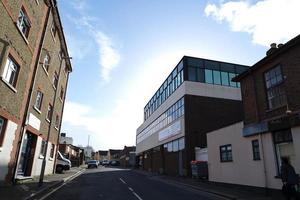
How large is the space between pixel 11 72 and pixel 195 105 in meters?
19.6

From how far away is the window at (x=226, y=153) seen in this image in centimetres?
1752

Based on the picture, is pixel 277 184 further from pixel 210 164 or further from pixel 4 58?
pixel 4 58

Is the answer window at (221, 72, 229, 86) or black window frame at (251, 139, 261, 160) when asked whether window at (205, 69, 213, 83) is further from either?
black window frame at (251, 139, 261, 160)

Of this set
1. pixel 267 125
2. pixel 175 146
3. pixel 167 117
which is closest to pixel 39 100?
pixel 267 125

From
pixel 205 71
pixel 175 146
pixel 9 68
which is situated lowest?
pixel 175 146

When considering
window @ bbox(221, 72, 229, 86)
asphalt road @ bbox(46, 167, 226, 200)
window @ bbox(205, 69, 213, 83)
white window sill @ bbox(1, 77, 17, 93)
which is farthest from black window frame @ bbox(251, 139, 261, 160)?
window @ bbox(221, 72, 229, 86)

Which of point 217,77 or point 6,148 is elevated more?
point 217,77

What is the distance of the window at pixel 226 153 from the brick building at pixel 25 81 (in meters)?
12.0

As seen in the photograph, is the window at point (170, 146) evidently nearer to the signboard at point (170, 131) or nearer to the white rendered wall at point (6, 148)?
the signboard at point (170, 131)

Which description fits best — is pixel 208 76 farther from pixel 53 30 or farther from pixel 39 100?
pixel 39 100

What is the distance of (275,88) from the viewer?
46.4 feet

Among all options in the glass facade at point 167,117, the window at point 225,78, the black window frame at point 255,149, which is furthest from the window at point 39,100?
the window at point 225,78

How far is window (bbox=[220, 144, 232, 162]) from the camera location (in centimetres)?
1752

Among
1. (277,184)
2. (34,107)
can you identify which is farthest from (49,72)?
(277,184)
